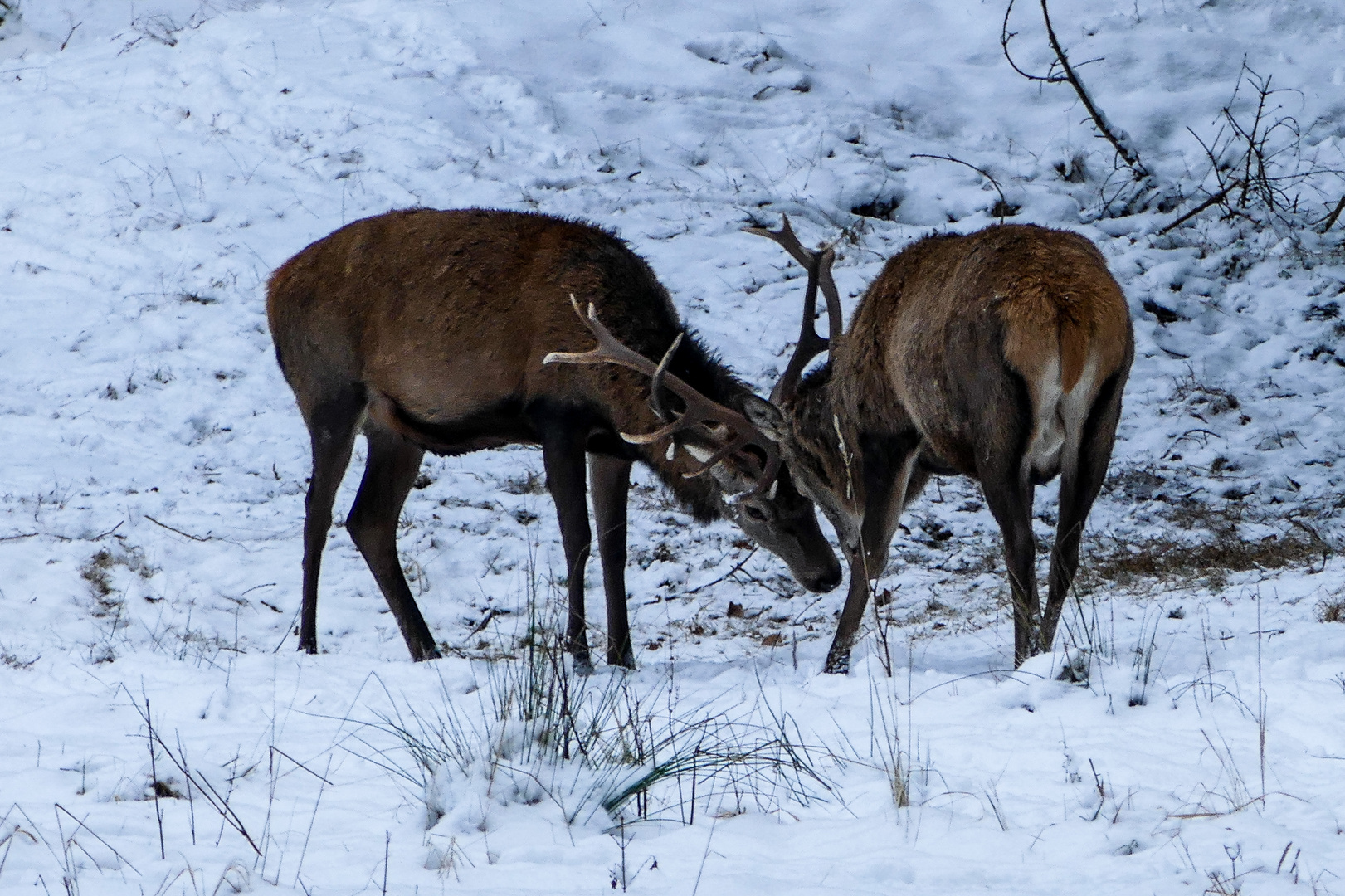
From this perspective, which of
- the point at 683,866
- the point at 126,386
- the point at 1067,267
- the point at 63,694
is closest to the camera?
the point at 683,866

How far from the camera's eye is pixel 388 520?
280 inches

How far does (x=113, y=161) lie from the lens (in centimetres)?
1208

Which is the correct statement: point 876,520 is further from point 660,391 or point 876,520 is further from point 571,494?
point 571,494

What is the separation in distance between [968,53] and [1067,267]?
889 cm

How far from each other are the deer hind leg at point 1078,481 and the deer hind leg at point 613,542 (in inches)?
70.9

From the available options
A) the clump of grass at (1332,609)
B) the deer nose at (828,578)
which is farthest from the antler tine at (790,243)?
A: the clump of grass at (1332,609)

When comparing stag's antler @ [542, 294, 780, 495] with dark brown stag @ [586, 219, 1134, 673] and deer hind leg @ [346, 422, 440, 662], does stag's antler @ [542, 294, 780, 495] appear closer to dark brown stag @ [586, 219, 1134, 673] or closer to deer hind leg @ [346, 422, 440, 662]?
dark brown stag @ [586, 219, 1134, 673]

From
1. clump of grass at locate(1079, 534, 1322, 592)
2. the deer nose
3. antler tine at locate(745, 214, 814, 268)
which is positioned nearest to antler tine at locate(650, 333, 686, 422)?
antler tine at locate(745, 214, 814, 268)

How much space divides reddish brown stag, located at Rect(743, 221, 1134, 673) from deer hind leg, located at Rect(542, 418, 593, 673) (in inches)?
47.6

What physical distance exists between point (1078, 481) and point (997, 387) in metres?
0.56

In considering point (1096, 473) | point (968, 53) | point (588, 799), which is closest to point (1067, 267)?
point (1096, 473)

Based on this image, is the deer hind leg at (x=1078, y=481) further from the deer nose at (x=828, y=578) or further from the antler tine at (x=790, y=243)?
the antler tine at (x=790, y=243)

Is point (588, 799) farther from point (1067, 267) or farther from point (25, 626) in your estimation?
point (25, 626)

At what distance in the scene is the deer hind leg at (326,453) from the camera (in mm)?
6887
